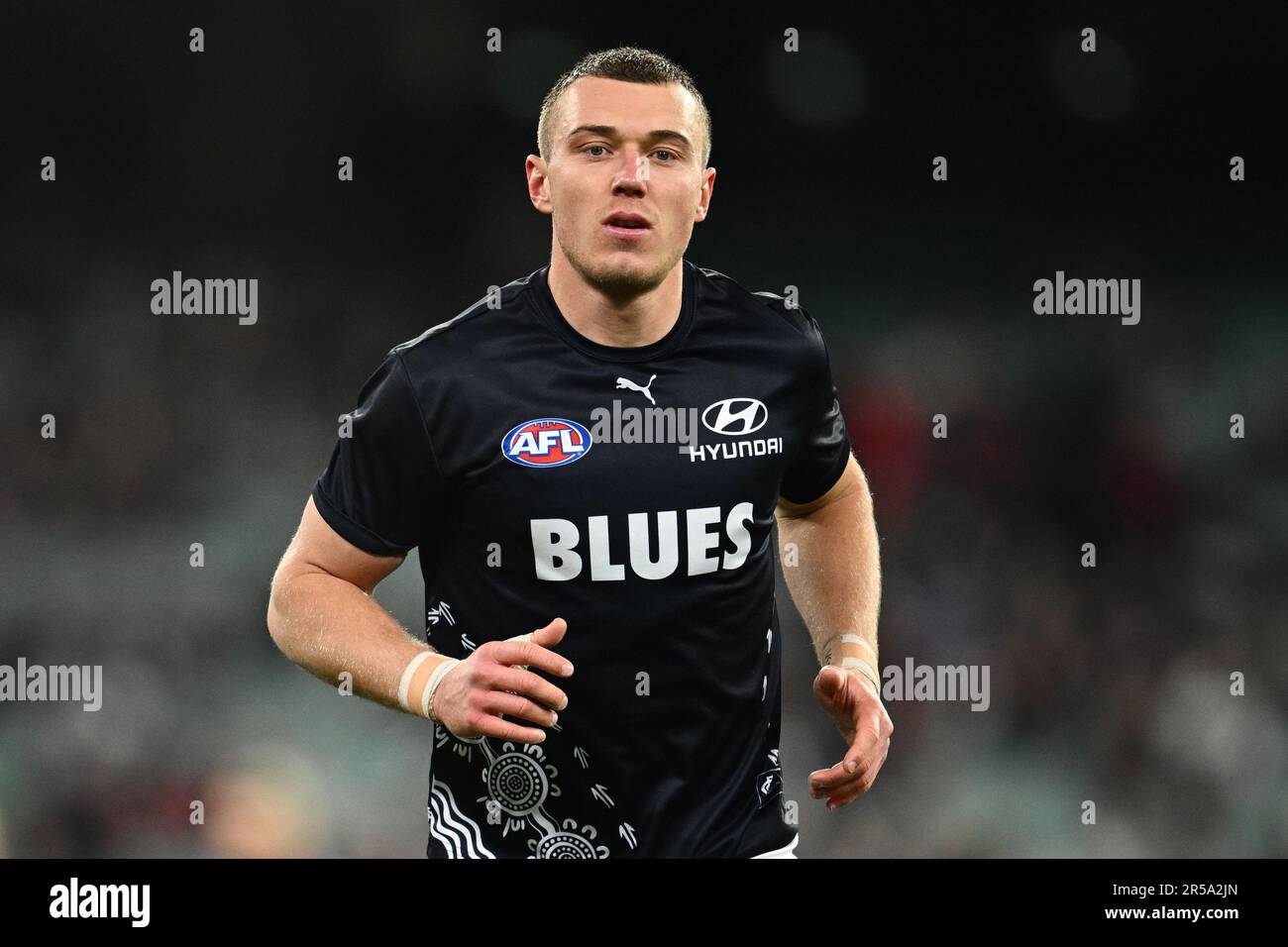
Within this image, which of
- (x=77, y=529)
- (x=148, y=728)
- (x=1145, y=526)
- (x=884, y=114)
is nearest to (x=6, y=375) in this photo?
(x=77, y=529)

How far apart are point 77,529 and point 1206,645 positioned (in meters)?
5.71

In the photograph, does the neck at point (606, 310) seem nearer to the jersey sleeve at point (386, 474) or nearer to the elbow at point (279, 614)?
the jersey sleeve at point (386, 474)

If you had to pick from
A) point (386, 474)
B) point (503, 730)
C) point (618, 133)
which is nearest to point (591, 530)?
point (386, 474)

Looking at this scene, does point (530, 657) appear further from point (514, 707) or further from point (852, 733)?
point (852, 733)

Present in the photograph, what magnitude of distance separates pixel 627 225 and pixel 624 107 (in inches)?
11.3

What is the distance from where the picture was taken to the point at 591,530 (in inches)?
117

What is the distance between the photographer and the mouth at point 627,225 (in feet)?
9.75

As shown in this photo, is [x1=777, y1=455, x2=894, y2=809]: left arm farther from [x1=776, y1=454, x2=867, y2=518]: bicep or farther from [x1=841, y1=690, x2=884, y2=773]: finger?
[x1=841, y1=690, x2=884, y2=773]: finger

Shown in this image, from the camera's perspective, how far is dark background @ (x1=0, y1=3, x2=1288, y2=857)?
6.50m

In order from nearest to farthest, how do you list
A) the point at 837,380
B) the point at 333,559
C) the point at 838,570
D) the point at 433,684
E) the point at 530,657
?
the point at 530,657 < the point at 433,684 < the point at 333,559 < the point at 838,570 < the point at 837,380

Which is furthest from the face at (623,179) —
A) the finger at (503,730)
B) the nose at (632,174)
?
the finger at (503,730)

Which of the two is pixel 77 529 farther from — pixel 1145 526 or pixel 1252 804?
pixel 1252 804

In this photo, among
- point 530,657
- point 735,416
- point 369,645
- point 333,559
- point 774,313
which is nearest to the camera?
point 530,657

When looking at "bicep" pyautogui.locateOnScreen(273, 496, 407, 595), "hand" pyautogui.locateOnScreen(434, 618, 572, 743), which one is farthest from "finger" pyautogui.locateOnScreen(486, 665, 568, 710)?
"bicep" pyautogui.locateOnScreen(273, 496, 407, 595)
